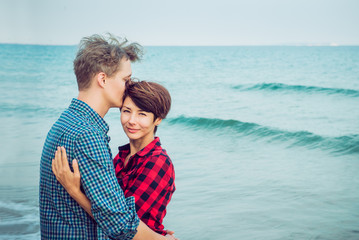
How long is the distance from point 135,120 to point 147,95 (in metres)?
0.16

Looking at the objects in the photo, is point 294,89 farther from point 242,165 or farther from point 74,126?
point 74,126

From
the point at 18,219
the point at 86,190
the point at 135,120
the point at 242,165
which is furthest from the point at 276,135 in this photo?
the point at 86,190

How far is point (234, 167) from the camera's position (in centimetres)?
813

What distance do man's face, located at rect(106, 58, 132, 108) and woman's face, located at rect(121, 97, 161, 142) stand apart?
0.17 m

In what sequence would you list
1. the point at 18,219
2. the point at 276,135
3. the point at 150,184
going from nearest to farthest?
the point at 150,184 → the point at 18,219 → the point at 276,135

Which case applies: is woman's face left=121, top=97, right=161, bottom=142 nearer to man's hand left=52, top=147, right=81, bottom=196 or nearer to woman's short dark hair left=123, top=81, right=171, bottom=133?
woman's short dark hair left=123, top=81, right=171, bottom=133

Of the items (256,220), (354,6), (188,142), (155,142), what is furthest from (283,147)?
(354,6)

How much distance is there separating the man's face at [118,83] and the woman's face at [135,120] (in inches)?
6.8

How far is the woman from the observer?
73.2 inches

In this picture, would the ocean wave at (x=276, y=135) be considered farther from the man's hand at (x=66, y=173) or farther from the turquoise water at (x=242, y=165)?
the man's hand at (x=66, y=173)

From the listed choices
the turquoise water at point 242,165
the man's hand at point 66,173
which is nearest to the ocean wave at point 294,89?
the turquoise water at point 242,165

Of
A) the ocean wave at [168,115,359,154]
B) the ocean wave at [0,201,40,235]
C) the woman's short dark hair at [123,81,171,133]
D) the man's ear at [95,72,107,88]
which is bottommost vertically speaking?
the ocean wave at [168,115,359,154]

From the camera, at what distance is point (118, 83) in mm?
2131

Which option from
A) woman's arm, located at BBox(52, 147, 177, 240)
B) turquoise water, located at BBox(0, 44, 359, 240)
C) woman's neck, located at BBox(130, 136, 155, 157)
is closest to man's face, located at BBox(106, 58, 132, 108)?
woman's neck, located at BBox(130, 136, 155, 157)
